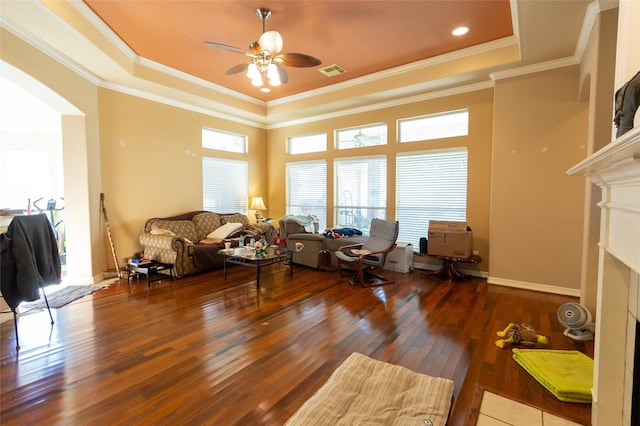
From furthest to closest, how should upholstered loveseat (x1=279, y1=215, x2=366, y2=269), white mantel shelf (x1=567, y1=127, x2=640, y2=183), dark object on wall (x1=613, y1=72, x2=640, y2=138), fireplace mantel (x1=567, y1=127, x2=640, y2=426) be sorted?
upholstered loveseat (x1=279, y1=215, x2=366, y2=269) < fireplace mantel (x1=567, y1=127, x2=640, y2=426) < dark object on wall (x1=613, y1=72, x2=640, y2=138) < white mantel shelf (x1=567, y1=127, x2=640, y2=183)

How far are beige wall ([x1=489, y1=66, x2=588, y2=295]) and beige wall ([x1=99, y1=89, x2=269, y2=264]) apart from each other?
210 inches

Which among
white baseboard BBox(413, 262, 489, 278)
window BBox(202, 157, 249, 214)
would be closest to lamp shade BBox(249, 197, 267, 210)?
window BBox(202, 157, 249, 214)

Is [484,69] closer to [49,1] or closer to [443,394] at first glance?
[443,394]

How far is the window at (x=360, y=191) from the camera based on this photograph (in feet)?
18.9

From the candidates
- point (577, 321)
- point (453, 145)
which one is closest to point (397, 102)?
point (453, 145)

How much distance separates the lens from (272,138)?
732cm

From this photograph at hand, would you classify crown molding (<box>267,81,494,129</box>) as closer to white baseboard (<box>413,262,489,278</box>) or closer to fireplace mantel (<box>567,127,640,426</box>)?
white baseboard (<box>413,262,489,278</box>)

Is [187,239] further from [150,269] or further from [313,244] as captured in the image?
[313,244]

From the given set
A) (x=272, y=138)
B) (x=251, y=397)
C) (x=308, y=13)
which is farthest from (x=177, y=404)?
(x=272, y=138)

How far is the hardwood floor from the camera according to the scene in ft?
6.09

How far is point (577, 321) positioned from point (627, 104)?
7.88ft

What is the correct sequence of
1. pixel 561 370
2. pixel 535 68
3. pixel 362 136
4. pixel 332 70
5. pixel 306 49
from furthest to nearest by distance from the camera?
1. pixel 362 136
2. pixel 332 70
3. pixel 306 49
4. pixel 535 68
5. pixel 561 370

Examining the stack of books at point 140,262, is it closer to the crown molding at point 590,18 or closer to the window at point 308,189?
the window at point 308,189

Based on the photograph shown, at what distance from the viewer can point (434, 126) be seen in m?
5.12
